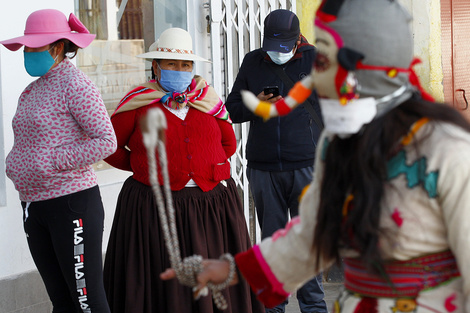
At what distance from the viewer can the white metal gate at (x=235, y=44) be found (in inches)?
242

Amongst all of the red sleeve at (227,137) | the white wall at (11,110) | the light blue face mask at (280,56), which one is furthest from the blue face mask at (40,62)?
the light blue face mask at (280,56)

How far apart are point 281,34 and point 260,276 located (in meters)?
2.81

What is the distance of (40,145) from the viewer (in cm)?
347

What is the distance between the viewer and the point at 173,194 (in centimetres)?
412

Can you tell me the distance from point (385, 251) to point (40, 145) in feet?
7.06

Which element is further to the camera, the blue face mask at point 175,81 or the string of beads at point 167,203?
the blue face mask at point 175,81

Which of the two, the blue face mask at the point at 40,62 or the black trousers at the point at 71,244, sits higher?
the blue face mask at the point at 40,62

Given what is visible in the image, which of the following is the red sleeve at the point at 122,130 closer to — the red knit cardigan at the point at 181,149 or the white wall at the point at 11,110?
the red knit cardigan at the point at 181,149

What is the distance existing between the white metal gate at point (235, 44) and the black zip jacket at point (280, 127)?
4.50 ft

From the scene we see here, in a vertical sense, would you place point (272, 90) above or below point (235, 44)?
below

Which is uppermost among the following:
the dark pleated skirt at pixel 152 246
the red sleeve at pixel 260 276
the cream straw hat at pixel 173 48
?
the cream straw hat at pixel 173 48

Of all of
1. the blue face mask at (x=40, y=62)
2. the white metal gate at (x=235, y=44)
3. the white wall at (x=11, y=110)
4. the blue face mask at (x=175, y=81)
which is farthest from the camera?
the white metal gate at (x=235, y=44)

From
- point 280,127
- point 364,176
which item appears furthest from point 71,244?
point 364,176

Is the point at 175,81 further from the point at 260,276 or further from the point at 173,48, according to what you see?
the point at 260,276
